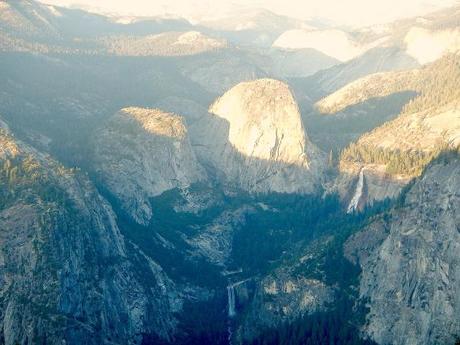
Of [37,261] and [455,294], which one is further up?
[37,261]

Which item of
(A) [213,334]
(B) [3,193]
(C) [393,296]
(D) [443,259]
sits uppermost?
(B) [3,193]

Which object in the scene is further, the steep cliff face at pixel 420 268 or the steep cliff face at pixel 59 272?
the steep cliff face at pixel 420 268

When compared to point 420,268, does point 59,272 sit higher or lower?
higher

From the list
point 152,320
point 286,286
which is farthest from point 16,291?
point 286,286

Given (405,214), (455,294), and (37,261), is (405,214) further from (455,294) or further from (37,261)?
(37,261)

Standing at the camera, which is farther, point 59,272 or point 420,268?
point 420,268
